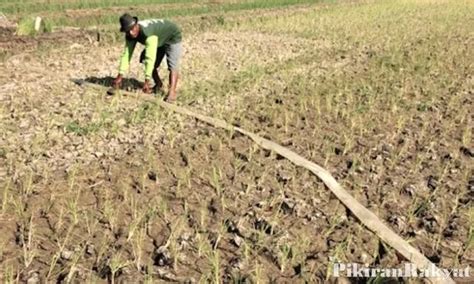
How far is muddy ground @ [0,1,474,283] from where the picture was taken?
10.8ft

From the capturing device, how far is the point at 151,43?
238 inches

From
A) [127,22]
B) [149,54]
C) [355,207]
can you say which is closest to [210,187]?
[355,207]

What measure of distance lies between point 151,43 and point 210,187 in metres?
2.43

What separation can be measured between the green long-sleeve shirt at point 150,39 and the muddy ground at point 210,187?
488 mm

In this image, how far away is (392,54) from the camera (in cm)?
990

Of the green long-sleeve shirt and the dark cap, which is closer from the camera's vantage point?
the dark cap

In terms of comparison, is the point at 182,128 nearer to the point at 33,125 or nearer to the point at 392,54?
the point at 33,125

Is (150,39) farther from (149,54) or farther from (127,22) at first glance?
(127,22)

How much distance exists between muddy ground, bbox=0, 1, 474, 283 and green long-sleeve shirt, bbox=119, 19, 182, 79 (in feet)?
1.60

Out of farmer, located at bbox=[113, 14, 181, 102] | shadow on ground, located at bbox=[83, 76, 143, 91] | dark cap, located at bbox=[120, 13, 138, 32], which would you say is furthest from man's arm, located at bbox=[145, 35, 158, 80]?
shadow on ground, located at bbox=[83, 76, 143, 91]

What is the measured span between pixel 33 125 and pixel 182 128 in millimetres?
1566

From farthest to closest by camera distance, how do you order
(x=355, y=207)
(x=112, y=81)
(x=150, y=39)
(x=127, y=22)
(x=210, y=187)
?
(x=112, y=81)
(x=150, y=39)
(x=127, y=22)
(x=210, y=187)
(x=355, y=207)

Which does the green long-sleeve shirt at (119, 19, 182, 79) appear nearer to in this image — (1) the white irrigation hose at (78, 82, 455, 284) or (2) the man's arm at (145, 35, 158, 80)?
(2) the man's arm at (145, 35, 158, 80)

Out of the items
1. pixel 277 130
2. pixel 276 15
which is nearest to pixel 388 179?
pixel 277 130
